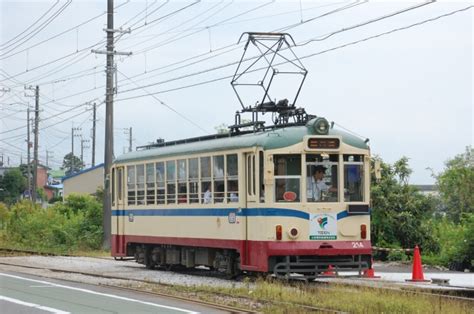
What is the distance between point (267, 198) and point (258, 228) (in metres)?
0.67

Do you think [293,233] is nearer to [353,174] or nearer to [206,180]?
[353,174]

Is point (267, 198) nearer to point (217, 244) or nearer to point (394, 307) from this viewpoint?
point (217, 244)

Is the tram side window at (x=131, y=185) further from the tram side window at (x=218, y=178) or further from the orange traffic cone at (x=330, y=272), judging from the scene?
the orange traffic cone at (x=330, y=272)

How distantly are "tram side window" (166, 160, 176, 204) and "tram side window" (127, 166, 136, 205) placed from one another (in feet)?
7.72

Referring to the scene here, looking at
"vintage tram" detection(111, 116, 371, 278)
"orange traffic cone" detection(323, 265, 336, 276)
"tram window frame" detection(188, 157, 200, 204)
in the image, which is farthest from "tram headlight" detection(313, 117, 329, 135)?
"tram window frame" detection(188, 157, 200, 204)

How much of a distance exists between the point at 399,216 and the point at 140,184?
844 cm

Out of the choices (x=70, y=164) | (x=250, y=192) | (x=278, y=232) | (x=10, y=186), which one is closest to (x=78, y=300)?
(x=278, y=232)

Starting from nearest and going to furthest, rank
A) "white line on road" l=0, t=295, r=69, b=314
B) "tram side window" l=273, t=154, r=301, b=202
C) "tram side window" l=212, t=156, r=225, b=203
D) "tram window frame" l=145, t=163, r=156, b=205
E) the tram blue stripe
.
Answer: "white line on road" l=0, t=295, r=69, b=314 < the tram blue stripe < "tram side window" l=273, t=154, r=301, b=202 < "tram side window" l=212, t=156, r=225, b=203 < "tram window frame" l=145, t=163, r=156, b=205

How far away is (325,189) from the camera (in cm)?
1775

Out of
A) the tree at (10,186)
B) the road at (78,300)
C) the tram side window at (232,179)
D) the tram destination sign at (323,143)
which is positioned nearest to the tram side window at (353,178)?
the tram destination sign at (323,143)

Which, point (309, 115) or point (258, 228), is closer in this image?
point (258, 228)

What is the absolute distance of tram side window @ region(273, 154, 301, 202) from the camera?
17406mm

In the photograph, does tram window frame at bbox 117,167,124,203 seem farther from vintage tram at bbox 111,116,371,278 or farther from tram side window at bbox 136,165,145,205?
vintage tram at bbox 111,116,371,278

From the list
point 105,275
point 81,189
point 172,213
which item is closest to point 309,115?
point 172,213
